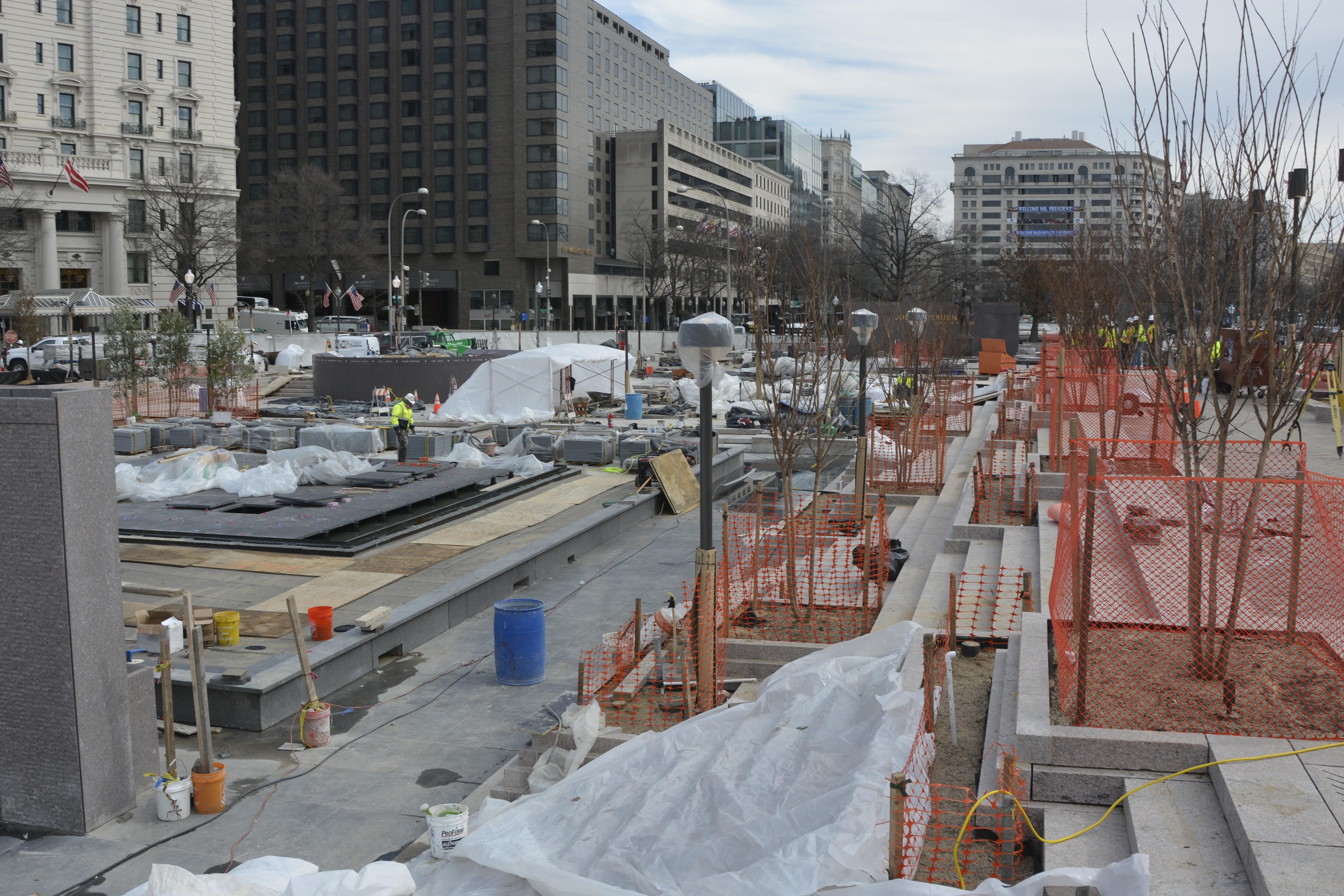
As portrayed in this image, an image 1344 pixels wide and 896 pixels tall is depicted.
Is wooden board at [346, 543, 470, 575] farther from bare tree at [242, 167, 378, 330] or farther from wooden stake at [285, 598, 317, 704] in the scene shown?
bare tree at [242, 167, 378, 330]

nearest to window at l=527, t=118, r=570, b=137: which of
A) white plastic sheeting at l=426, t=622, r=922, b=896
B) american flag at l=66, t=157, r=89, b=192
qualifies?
american flag at l=66, t=157, r=89, b=192

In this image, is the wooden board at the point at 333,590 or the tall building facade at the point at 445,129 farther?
the tall building facade at the point at 445,129

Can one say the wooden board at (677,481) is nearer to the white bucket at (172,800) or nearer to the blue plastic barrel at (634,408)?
the white bucket at (172,800)

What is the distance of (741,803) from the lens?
5.95 meters

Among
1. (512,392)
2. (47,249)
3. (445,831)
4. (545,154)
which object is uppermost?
(545,154)

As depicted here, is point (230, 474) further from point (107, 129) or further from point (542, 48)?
point (542, 48)

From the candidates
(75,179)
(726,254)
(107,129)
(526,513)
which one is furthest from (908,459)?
(726,254)

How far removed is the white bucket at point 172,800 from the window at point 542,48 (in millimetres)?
99296

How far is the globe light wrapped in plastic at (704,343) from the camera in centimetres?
846

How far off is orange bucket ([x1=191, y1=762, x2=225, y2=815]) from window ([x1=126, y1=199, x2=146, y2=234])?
261ft

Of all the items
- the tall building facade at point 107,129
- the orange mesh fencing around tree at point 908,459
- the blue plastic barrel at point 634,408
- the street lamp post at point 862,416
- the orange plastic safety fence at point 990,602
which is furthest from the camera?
the tall building facade at point 107,129

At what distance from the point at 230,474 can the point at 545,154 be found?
8518 centimetres

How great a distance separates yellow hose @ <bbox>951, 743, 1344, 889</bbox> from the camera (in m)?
5.93

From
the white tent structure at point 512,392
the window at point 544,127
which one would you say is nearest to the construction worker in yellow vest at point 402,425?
the white tent structure at point 512,392
